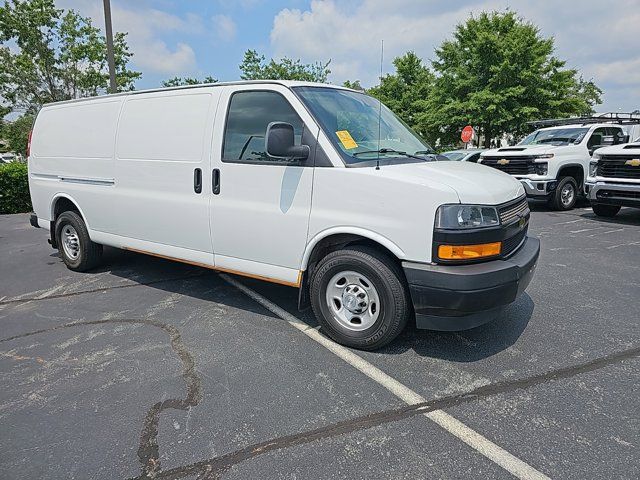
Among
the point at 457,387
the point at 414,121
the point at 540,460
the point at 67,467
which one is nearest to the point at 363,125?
the point at 457,387

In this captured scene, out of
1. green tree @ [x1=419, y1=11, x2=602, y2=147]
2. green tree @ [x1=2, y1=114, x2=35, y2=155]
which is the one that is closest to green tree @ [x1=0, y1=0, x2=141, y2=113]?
green tree @ [x1=2, y1=114, x2=35, y2=155]

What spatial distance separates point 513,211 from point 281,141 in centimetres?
187

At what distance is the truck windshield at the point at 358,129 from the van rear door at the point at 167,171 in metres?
1.05

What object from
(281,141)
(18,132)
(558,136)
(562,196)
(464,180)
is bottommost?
(562,196)

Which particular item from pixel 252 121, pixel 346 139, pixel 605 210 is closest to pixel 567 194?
pixel 605 210

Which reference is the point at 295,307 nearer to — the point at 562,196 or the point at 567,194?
the point at 562,196

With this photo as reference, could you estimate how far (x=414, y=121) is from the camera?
3284 centimetres

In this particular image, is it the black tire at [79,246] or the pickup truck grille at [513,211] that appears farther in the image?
the black tire at [79,246]

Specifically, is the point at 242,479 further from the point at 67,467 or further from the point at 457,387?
the point at 457,387

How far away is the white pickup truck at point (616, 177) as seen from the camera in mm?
8445

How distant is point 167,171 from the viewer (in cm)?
438

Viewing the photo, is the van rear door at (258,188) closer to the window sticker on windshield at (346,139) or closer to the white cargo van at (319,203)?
the white cargo van at (319,203)

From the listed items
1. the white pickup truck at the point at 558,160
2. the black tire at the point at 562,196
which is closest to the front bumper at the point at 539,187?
the white pickup truck at the point at 558,160

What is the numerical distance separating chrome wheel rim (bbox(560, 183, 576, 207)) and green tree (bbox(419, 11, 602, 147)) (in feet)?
47.4
